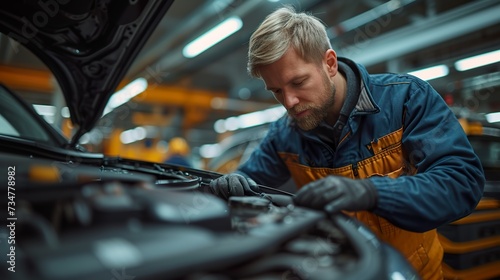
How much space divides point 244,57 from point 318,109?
6.01 ft

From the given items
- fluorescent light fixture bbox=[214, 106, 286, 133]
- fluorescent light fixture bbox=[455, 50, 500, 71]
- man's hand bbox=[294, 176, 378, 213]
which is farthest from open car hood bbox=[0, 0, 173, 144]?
fluorescent light fixture bbox=[214, 106, 286, 133]

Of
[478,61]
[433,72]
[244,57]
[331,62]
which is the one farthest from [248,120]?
[331,62]

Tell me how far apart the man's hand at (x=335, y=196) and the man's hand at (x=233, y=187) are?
364 millimetres

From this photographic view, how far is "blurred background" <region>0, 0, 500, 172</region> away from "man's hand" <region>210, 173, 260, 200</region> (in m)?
1.51

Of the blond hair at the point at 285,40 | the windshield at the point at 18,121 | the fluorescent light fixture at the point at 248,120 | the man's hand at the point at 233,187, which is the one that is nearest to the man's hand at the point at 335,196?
the man's hand at the point at 233,187

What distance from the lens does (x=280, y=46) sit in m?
1.25

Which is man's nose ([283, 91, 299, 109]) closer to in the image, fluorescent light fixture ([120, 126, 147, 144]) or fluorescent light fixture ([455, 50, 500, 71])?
fluorescent light fixture ([455, 50, 500, 71])

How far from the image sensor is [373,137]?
127cm

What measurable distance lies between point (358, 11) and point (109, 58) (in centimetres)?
469

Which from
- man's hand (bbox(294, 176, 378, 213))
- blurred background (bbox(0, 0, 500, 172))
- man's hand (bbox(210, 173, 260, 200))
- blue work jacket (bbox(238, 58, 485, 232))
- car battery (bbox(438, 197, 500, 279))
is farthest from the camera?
blurred background (bbox(0, 0, 500, 172))

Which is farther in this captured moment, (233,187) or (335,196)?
(233,187)

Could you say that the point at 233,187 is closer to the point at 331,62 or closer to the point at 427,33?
the point at 331,62

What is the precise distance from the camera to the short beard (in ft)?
4.24

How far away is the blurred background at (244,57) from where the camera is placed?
13.5 feet
